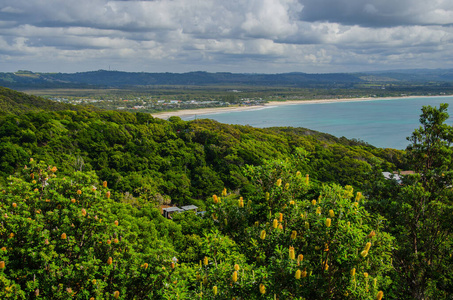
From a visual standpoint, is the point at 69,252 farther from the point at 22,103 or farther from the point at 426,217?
the point at 22,103

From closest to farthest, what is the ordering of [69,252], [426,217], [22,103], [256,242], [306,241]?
[306,241] → [256,242] → [69,252] → [426,217] → [22,103]

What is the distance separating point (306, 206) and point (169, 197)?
60.8ft

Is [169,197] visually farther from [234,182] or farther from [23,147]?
[23,147]

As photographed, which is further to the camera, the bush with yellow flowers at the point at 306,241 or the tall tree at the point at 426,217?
the tall tree at the point at 426,217

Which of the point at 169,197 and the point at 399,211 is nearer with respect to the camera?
the point at 399,211

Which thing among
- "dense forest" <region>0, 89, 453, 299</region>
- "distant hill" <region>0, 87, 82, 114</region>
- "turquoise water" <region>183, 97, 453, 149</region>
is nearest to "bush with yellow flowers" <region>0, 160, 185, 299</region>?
"dense forest" <region>0, 89, 453, 299</region>

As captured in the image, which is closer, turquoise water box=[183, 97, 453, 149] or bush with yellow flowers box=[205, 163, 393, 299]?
bush with yellow flowers box=[205, 163, 393, 299]

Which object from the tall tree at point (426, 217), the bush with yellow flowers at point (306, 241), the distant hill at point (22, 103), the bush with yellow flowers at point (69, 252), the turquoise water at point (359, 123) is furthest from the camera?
the turquoise water at point (359, 123)

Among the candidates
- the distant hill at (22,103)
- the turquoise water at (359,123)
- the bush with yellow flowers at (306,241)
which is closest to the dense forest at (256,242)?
the bush with yellow flowers at (306,241)

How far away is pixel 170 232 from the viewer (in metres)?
14.5

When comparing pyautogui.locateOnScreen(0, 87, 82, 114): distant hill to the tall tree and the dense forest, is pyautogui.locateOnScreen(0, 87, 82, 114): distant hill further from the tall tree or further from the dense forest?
the tall tree

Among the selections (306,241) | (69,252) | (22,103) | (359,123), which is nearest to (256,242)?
(306,241)

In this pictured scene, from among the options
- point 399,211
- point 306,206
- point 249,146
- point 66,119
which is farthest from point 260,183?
point 66,119

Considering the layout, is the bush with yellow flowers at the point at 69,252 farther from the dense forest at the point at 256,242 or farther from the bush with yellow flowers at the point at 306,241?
the bush with yellow flowers at the point at 306,241
